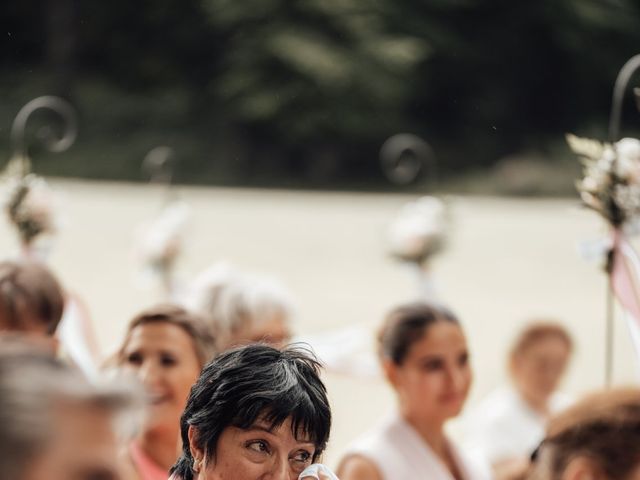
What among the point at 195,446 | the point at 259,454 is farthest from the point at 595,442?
the point at 195,446

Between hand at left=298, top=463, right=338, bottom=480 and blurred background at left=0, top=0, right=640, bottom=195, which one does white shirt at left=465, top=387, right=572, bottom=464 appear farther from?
blurred background at left=0, top=0, right=640, bottom=195

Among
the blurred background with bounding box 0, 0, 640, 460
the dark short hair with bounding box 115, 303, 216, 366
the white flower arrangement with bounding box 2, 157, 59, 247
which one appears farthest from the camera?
the blurred background with bounding box 0, 0, 640, 460

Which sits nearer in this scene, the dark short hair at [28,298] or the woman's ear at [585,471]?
the woman's ear at [585,471]

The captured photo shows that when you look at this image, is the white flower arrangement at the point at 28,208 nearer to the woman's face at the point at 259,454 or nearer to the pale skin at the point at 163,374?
the pale skin at the point at 163,374

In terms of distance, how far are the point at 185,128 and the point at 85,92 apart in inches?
101

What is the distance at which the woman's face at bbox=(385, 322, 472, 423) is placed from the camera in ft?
11.7

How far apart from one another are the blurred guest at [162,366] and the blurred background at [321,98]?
591 inches

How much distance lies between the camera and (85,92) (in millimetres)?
26484

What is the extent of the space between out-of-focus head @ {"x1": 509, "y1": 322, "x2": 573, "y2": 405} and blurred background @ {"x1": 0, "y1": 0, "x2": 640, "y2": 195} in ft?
57.8

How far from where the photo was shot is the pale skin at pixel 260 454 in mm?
2072

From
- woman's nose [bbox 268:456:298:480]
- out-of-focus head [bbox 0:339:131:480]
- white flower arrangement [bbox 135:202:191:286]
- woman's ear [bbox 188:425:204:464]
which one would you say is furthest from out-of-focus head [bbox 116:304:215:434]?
white flower arrangement [bbox 135:202:191:286]

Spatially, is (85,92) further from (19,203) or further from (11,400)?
(11,400)

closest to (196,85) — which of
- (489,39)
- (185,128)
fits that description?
(185,128)

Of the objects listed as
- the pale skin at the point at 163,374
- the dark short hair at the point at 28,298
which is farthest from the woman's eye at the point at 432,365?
the dark short hair at the point at 28,298
